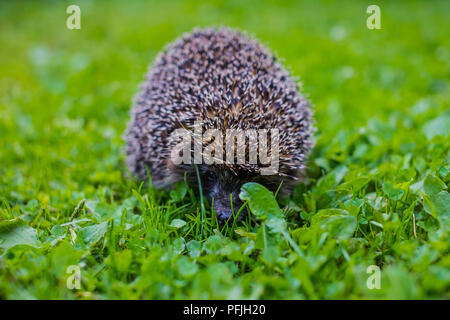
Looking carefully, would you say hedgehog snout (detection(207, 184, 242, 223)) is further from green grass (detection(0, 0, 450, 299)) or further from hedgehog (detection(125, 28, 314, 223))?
green grass (detection(0, 0, 450, 299))

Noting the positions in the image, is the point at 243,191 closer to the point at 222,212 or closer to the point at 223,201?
the point at 222,212

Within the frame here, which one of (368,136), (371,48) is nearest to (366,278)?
(368,136)

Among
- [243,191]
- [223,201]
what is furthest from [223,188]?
[243,191]

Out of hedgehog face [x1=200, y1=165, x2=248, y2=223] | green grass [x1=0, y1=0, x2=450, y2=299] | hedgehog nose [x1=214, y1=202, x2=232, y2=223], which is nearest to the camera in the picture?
green grass [x1=0, y1=0, x2=450, y2=299]

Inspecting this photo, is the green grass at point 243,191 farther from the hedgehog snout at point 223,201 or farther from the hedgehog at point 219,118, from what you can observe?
the hedgehog at point 219,118

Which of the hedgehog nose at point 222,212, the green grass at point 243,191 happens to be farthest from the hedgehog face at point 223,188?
the green grass at point 243,191

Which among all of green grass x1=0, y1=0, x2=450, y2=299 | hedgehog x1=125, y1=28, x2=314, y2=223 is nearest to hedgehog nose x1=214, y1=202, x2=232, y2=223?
hedgehog x1=125, y1=28, x2=314, y2=223
